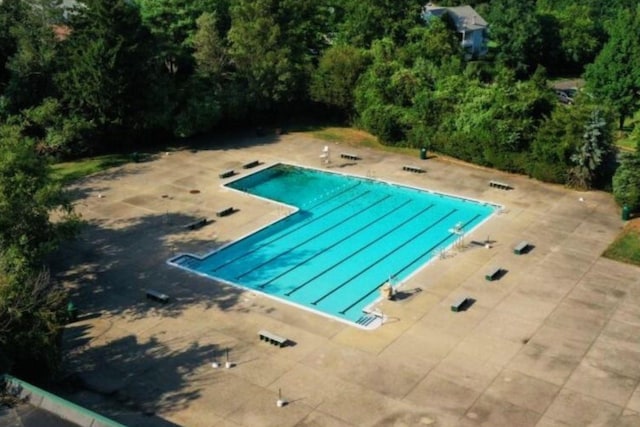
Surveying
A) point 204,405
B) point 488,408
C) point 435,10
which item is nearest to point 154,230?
point 204,405

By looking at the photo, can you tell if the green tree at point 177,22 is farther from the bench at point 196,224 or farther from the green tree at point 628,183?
the green tree at point 628,183

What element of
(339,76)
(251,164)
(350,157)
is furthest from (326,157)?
(339,76)

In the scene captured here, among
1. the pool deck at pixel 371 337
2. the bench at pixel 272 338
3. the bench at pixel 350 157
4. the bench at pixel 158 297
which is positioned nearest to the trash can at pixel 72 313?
the pool deck at pixel 371 337

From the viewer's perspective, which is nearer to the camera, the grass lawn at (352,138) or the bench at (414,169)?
the bench at (414,169)

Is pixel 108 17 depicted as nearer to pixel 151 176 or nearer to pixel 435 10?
pixel 151 176

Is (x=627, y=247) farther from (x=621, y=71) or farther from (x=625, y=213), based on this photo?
(x=621, y=71)

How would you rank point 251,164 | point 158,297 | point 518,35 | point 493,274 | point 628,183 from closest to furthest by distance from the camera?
point 158,297, point 493,274, point 628,183, point 251,164, point 518,35

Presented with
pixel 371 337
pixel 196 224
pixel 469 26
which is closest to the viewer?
pixel 371 337
